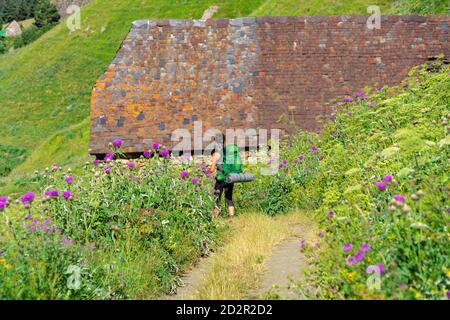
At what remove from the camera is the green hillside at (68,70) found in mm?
28172

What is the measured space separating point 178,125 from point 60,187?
6.38 m

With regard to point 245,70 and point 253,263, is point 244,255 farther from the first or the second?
point 245,70

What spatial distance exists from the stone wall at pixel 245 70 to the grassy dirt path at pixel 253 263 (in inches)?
208

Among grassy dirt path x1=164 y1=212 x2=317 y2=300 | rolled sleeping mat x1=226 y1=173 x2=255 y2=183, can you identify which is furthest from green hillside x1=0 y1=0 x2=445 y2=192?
grassy dirt path x1=164 y1=212 x2=317 y2=300

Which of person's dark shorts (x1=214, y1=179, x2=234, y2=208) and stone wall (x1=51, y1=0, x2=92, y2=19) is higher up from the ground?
stone wall (x1=51, y1=0, x2=92, y2=19)

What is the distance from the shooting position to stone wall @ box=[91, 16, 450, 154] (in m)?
13.5

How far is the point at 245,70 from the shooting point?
47.3ft

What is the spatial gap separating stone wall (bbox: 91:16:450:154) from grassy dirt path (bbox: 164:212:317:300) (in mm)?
5277

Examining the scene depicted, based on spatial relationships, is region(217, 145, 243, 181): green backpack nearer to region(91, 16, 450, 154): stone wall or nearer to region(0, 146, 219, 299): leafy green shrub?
region(0, 146, 219, 299): leafy green shrub

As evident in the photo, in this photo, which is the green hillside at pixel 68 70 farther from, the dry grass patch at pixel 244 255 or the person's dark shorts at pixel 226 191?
the dry grass patch at pixel 244 255

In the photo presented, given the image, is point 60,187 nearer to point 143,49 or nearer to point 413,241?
point 413,241

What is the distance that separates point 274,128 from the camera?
44.1ft

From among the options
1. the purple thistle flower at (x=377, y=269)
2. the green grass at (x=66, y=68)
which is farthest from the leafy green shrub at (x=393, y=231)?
the green grass at (x=66, y=68)

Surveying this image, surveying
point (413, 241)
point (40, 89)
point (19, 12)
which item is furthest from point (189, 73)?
point (19, 12)
